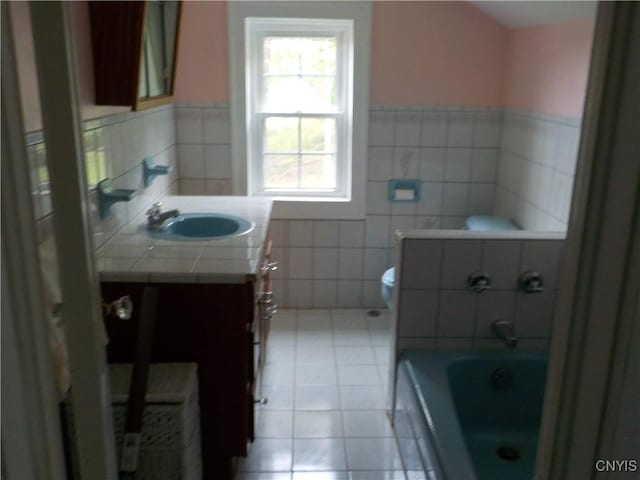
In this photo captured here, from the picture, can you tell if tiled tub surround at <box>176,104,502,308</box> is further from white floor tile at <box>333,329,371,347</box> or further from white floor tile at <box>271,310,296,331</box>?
white floor tile at <box>333,329,371,347</box>

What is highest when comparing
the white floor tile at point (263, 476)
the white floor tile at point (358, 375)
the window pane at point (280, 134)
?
the window pane at point (280, 134)

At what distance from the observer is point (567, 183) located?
2771 millimetres

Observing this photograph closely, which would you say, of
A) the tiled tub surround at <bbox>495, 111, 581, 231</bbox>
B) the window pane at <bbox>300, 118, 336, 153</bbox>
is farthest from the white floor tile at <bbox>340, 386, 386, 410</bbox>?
the window pane at <bbox>300, 118, 336, 153</bbox>

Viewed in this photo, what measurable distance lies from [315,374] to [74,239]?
244 cm

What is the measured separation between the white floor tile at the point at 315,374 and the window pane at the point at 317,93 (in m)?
1.60

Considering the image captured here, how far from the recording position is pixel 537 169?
3.12m

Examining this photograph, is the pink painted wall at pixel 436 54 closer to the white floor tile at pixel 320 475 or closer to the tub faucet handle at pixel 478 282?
the tub faucet handle at pixel 478 282

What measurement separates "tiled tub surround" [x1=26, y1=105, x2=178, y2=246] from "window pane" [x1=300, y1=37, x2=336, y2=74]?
88 centimetres

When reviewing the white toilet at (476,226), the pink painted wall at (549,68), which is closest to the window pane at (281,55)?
the pink painted wall at (549,68)

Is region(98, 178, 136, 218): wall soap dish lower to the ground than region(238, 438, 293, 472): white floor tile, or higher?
higher

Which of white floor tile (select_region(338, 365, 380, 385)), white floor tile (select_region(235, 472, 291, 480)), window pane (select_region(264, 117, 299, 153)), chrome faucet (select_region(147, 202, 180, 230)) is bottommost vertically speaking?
white floor tile (select_region(235, 472, 291, 480))

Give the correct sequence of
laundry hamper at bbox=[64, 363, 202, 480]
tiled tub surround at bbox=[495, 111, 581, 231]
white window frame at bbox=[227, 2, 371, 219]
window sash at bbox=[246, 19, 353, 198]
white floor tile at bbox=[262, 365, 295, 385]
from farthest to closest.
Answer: window sash at bbox=[246, 19, 353, 198]
white window frame at bbox=[227, 2, 371, 219]
white floor tile at bbox=[262, 365, 295, 385]
tiled tub surround at bbox=[495, 111, 581, 231]
laundry hamper at bbox=[64, 363, 202, 480]

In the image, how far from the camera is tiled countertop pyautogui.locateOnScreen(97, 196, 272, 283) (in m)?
1.96

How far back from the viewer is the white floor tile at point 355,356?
3252mm
